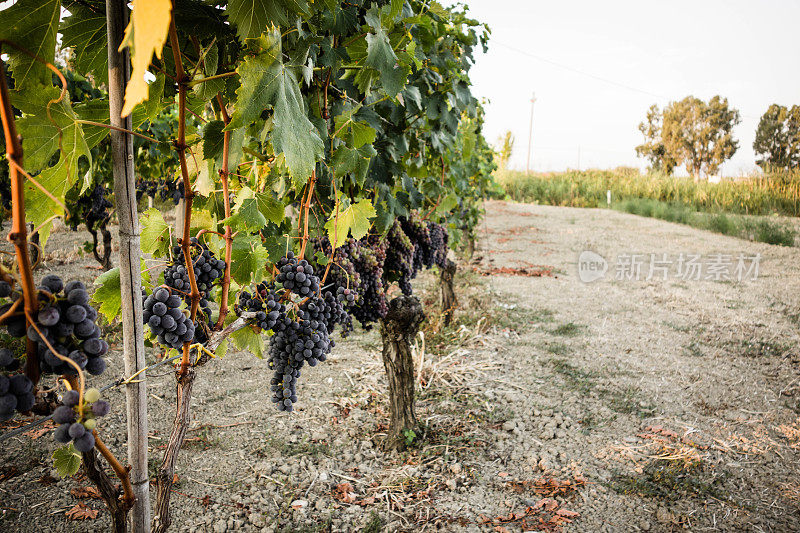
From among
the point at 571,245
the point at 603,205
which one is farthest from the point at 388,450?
the point at 603,205

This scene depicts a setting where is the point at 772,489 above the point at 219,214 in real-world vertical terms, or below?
below

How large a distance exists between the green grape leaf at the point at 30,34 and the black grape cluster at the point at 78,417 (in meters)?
0.57

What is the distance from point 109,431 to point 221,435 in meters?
0.72

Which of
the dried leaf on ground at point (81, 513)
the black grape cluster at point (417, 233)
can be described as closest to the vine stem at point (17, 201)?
the dried leaf on ground at point (81, 513)

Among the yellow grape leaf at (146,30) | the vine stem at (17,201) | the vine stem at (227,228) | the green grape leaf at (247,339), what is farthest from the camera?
the green grape leaf at (247,339)

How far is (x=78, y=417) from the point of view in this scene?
66 centimetres

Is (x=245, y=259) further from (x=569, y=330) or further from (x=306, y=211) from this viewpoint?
(x=569, y=330)

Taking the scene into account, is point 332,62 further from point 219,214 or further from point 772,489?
point 772,489

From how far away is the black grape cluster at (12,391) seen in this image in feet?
1.98

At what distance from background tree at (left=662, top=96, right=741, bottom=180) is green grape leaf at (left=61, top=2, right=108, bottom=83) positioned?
23.2 m

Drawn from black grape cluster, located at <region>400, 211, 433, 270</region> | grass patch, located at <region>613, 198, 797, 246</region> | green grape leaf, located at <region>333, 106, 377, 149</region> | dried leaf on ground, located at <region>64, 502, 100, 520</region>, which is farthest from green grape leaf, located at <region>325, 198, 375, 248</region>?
grass patch, located at <region>613, 198, 797, 246</region>

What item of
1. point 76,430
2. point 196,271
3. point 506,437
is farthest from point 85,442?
point 506,437

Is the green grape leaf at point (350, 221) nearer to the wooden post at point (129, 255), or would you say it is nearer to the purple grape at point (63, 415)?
the wooden post at point (129, 255)

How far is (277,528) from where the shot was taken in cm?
232
